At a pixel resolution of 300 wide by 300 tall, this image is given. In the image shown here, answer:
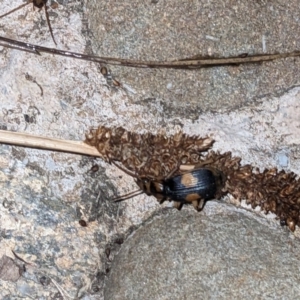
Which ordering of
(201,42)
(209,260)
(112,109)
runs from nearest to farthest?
(209,260)
(201,42)
(112,109)

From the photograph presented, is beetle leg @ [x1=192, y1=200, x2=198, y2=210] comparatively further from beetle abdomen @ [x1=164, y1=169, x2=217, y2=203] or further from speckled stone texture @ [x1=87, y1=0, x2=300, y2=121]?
speckled stone texture @ [x1=87, y1=0, x2=300, y2=121]

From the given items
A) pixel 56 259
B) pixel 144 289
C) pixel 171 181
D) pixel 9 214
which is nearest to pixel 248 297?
pixel 144 289

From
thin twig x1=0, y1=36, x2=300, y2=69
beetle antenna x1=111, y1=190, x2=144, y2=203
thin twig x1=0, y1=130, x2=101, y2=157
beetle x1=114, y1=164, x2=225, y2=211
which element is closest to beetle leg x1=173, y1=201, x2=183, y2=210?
beetle x1=114, y1=164, x2=225, y2=211

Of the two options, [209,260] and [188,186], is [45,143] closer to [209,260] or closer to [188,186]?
[188,186]

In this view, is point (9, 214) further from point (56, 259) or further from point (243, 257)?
point (243, 257)

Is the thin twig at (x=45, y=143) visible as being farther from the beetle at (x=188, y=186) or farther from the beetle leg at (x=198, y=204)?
the beetle leg at (x=198, y=204)

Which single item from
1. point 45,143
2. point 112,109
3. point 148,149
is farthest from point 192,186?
point 45,143
